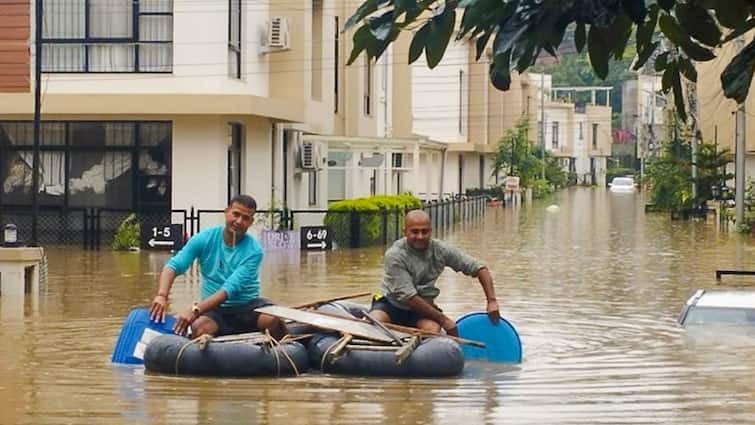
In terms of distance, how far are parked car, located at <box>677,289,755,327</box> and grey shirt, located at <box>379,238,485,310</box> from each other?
457 centimetres

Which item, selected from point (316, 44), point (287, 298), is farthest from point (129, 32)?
point (287, 298)

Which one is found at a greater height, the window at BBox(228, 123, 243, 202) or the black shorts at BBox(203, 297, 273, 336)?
the window at BBox(228, 123, 243, 202)

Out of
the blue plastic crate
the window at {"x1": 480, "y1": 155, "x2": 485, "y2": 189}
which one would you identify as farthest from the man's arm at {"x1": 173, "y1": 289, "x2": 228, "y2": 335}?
the window at {"x1": 480, "y1": 155, "x2": 485, "y2": 189}

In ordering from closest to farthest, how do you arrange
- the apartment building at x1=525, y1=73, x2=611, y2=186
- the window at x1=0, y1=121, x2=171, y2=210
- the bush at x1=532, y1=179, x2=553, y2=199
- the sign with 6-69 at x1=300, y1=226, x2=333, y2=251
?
the sign with 6-69 at x1=300, y1=226, x2=333, y2=251, the window at x1=0, y1=121, x2=171, y2=210, the bush at x1=532, y1=179, x2=553, y2=199, the apartment building at x1=525, y1=73, x2=611, y2=186

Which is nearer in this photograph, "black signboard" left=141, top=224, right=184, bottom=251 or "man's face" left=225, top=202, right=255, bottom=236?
"man's face" left=225, top=202, right=255, bottom=236

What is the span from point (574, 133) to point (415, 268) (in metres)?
138

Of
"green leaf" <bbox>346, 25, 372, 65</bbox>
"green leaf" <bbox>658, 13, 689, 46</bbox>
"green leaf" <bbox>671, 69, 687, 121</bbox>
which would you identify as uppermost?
"green leaf" <bbox>658, 13, 689, 46</bbox>

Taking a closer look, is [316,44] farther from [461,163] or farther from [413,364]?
[461,163]

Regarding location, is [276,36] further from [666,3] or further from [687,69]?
[666,3]

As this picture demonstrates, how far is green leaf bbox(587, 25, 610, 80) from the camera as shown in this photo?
4.86 metres

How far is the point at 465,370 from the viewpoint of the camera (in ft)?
45.7

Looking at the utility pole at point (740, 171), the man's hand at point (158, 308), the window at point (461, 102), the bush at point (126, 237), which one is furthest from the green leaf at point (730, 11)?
the window at point (461, 102)

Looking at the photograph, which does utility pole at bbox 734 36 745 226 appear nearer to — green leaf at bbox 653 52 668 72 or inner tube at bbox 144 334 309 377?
inner tube at bbox 144 334 309 377

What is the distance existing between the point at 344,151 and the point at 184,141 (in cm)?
1096
